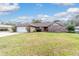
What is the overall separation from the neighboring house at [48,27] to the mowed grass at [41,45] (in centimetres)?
5

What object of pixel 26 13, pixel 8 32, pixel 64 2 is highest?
pixel 64 2

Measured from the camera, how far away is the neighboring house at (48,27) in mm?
1609

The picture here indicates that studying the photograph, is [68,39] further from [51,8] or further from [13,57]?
[13,57]

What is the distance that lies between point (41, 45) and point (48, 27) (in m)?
0.20

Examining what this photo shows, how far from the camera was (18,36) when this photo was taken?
1.60 metres

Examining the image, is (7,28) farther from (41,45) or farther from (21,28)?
(41,45)

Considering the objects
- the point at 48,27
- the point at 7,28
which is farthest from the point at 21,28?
the point at 48,27

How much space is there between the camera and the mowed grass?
5.03ft

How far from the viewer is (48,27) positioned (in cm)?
162

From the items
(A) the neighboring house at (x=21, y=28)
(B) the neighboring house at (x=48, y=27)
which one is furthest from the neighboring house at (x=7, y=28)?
(B) the neighboring house at (x=48, y=27)

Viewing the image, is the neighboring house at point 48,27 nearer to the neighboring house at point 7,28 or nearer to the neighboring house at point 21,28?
the neighboring house at point 21,28

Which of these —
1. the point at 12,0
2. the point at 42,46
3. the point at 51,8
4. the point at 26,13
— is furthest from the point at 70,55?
the point at 12,0

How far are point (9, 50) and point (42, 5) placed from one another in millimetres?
536

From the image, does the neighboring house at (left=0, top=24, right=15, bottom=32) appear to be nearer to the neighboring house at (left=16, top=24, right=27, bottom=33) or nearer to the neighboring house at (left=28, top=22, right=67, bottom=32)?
the neighboring house at (left=16, top=24, right=27, bottom=33)
